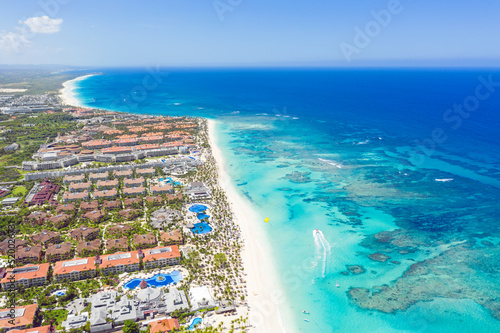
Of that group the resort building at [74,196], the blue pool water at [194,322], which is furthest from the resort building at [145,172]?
the blue pool water at [194,322]

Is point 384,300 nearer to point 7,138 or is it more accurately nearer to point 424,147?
point 424,147

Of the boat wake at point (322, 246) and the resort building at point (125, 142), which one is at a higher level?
the resort building at point (125, 142)

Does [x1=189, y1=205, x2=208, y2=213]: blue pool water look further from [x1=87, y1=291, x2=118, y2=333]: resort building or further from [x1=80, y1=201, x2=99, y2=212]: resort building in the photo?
[x1=87, y1=291, x2=118, y2=333]: resort building

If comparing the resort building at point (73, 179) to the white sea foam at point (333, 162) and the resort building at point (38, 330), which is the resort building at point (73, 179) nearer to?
the resort building at point (38, 330)

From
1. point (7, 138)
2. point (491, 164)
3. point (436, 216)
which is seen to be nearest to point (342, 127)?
point (491, 164)

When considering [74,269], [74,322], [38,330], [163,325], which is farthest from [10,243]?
[163,325]

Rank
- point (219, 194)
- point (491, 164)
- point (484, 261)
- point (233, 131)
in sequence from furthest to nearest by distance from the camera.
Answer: point (233, 131) < point (491, 164) < point (219, 194) < point (484, 261)
